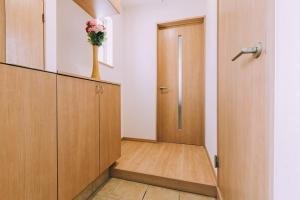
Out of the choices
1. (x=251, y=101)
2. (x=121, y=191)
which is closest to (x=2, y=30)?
(x=251, y=101)

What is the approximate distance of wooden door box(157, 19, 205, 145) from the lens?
260 centimetres

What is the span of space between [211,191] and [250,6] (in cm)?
147

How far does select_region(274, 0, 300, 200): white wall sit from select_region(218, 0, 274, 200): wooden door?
0.03 metres

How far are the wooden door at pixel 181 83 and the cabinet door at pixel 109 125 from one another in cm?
120

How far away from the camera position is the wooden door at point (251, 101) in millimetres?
512

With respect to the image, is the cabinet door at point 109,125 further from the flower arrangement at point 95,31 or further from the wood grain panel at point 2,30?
the wood grain panel at point 2,30

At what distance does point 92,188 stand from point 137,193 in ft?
1.42

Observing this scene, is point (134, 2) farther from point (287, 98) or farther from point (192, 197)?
point (192, 197)

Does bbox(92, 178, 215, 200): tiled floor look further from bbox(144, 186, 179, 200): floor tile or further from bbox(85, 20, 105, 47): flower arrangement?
bbox(85, 20, 105, 47): flower arrangement

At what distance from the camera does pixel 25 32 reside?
0.99 meters

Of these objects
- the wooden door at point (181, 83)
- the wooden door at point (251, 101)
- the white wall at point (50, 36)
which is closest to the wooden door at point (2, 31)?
the white wall at point (50, 36)

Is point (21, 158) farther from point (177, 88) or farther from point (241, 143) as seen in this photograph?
point (177, 88)

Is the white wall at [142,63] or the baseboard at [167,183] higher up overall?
the white wall at [142,63]

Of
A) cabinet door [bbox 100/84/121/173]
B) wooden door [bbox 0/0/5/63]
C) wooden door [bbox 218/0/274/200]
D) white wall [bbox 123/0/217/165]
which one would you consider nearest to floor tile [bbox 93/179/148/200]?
cabinet door [bbox 100/84/121/173]
